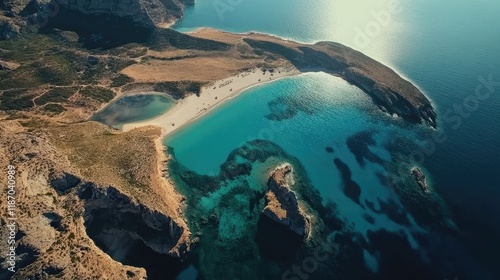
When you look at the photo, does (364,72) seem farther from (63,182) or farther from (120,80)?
(63,182)

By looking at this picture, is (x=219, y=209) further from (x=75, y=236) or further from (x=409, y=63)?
(x=409, y=63)

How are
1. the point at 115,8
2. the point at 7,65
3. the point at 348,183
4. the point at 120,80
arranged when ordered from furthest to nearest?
1. the point at 115,8
2. the point at 120,80
3. the point at 7,65
4. the point at 348,183

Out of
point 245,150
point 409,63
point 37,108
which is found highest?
point 409,63

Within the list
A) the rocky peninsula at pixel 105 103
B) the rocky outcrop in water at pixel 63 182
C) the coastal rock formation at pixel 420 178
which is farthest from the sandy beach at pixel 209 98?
the coastal rock formation at pixel 420 178

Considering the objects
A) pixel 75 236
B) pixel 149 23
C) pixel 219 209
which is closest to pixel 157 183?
pixel 219 209

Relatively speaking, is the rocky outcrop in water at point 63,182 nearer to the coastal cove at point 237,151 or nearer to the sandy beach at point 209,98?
the coastal cove at point 237,151

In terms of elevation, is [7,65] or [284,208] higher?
[284,208]

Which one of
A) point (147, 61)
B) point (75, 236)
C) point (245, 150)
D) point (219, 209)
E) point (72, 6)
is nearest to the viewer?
point (75, 236)

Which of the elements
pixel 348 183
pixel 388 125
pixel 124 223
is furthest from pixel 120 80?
pixel 388 125
